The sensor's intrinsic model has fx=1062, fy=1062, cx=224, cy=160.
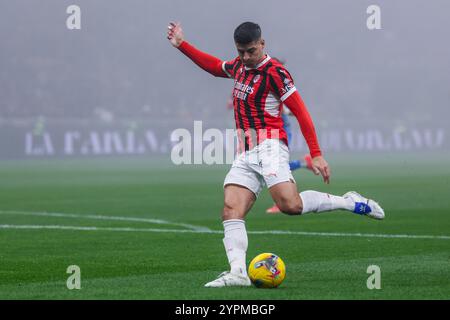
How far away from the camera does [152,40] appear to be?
163 ft

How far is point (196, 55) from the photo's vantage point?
900cm

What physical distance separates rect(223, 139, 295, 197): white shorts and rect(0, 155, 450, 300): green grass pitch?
A: 2.53 feet

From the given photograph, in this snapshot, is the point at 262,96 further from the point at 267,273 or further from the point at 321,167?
the point at 267,273

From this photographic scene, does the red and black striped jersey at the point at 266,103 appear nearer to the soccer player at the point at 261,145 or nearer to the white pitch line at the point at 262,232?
the soccer player at the point at 261,145

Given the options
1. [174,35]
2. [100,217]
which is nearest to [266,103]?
[174,35]

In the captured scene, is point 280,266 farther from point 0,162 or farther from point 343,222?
point 0,162

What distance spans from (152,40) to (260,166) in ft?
138

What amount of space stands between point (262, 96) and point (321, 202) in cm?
95

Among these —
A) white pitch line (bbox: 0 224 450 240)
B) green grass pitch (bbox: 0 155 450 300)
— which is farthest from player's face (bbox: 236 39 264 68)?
white pitch line (bbox: 0 224 450 240)

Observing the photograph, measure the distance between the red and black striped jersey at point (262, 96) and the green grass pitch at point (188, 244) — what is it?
118cm

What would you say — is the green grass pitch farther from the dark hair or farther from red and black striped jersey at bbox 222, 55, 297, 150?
the dark hair

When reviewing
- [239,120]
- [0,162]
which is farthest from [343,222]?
[0,162]
